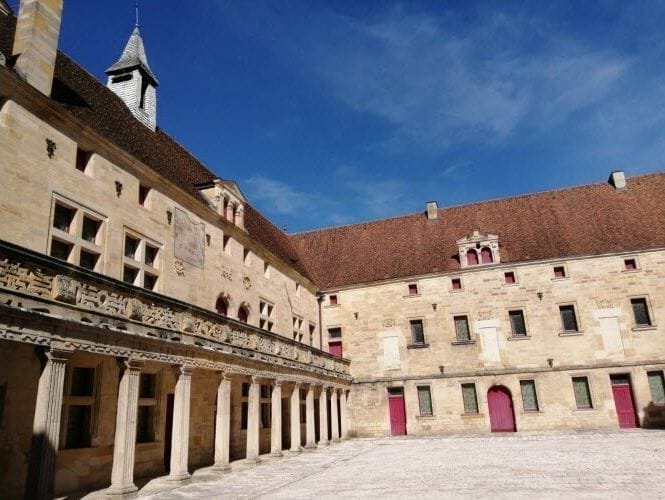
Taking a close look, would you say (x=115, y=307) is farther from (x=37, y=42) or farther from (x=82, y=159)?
(x=37, y=42)

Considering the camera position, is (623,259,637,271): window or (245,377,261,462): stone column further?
(623,259,637,271): window

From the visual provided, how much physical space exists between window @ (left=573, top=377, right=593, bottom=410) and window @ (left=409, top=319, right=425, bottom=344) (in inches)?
291

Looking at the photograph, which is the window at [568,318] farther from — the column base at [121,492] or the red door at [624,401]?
the column base at [121,492]

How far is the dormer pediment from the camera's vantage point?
87.1 ft

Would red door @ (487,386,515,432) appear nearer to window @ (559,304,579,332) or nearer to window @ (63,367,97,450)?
window @ (559,304,579,332)

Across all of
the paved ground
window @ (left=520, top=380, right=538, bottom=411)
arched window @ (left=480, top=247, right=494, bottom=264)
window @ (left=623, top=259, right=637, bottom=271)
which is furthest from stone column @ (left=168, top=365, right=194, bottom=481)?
window @ (left=623, top=259, right=637, bottom=271)

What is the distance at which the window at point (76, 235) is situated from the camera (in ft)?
37.0

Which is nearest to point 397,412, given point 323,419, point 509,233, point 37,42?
point 323,419

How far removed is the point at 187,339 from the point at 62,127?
5548 mm

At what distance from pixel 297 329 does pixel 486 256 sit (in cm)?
1043

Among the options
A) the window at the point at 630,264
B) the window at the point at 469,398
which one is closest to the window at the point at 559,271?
the window at the point at 630,264

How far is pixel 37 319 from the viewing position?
7.82 meters

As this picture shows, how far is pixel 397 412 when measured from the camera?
2645cm

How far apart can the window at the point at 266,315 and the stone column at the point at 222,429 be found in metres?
7.38
